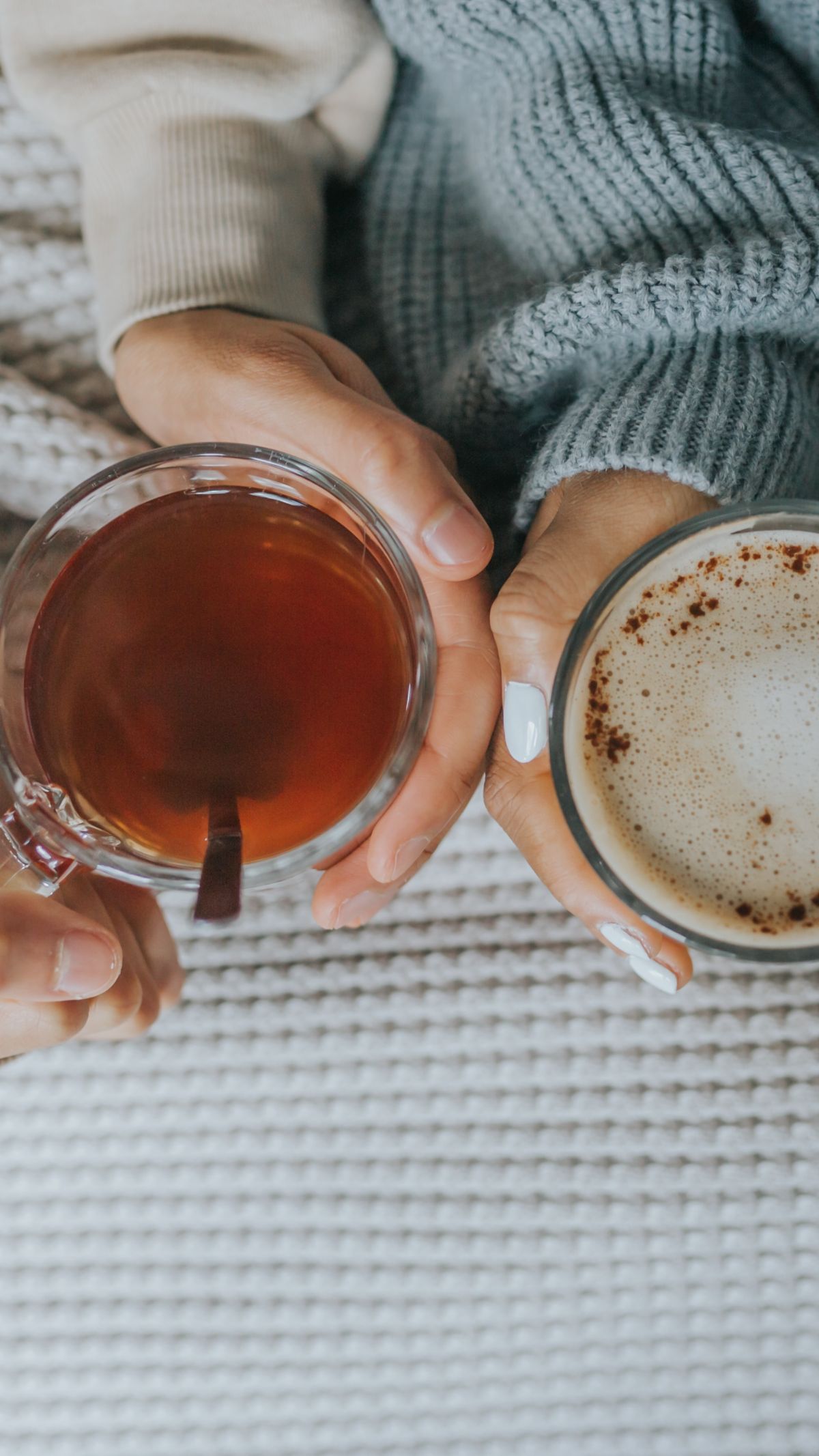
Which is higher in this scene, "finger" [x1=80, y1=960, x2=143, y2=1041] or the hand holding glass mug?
the hand holding glass mug

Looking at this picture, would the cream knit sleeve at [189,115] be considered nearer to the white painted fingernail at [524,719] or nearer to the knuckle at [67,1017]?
the white painted fingernail at [524,719]

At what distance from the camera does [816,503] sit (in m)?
0.49

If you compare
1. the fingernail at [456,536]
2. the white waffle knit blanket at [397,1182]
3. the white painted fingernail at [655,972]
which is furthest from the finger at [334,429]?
the white painted fingernail at [655,972]

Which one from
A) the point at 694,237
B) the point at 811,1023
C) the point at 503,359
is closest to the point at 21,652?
the point at 503,359

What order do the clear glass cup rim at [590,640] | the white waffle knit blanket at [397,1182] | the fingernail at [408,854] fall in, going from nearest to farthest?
the clear glass cup rim at [590,640]
the fingernail at [408,854]
the white waffle knit blanket at [397,1182]

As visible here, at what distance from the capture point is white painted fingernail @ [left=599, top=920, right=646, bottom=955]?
56 cm

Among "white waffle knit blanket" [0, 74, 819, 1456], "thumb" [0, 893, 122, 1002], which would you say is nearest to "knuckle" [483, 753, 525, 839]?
"white waffle knit blanket" [0, 74, 819, 1456]

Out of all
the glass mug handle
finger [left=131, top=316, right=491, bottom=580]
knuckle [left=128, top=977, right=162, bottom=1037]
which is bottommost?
knuckle [left=128, top=977, right=162, bottom=1037]

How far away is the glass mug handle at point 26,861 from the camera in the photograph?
21.2 inches

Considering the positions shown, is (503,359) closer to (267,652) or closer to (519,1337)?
(267,652)

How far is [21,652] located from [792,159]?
0.48 m

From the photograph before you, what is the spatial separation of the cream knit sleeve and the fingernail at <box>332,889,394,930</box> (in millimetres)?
353

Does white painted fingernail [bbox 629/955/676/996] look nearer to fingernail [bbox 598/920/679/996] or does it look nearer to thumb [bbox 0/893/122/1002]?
fingernail [bbox 598/920/679/996]

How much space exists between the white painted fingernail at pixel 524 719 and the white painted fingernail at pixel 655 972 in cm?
12
